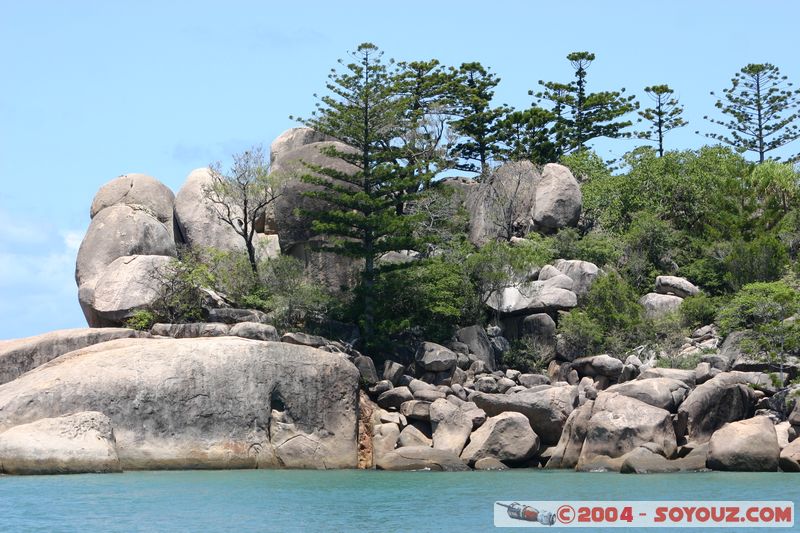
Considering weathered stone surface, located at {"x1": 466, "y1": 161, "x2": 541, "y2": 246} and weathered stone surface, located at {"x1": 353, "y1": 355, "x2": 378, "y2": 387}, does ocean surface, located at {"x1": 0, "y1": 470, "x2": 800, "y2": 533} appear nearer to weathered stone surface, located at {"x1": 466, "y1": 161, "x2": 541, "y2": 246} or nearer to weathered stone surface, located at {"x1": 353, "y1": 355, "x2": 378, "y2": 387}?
weathered stone surface, located at {"x1": 353, "y1": 355, "x2": 378, "y2": 387}

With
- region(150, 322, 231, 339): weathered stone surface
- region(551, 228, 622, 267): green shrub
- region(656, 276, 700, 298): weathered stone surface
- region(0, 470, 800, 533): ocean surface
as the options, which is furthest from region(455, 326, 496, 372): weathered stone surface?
region(0, 470, 800, 533): ocean surface

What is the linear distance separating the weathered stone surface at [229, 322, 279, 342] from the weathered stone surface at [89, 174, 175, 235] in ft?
39.2

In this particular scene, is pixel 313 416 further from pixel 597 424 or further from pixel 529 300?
pixel 529 300

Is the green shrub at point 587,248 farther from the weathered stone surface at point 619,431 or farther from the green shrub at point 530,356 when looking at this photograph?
the weathered stone surface at point 619,431

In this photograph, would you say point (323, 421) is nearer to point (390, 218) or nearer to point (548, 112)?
point (390, 218)

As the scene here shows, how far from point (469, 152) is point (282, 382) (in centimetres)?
2816

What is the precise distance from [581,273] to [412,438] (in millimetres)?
12195

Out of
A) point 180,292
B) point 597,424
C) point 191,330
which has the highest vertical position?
point 180,292

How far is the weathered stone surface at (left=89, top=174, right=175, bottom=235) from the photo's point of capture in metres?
43.1

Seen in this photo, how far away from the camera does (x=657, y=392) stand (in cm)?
2977

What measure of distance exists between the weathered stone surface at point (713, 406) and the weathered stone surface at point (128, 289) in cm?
1564

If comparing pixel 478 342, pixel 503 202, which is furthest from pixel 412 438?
pixel 503 202

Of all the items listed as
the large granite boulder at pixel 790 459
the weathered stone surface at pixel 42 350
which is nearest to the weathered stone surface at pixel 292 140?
the weathered stone surface at pixel 42 350

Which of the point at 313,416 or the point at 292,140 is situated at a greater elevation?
the point at 292,140
